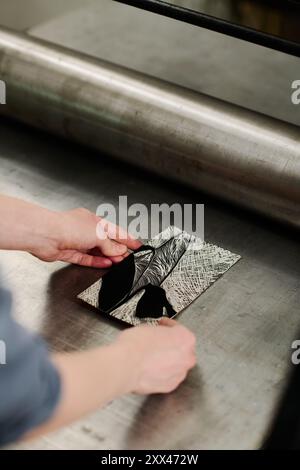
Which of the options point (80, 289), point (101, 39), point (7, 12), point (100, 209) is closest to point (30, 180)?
point (100, 209)

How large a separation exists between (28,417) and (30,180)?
2.53ft

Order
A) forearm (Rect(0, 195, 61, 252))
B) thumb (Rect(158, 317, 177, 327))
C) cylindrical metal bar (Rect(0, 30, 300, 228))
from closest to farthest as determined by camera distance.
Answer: thumb (Rect(158, 317, 177, 327))
forearm (Rect(0, 195, 61, 252))
cylindrical metal bar (Rect(0, 30, 300, 228))

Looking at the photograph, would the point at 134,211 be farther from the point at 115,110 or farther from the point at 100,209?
the point at 115,110

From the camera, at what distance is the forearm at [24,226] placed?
1158mm

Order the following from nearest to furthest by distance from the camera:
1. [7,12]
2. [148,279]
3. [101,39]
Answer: [148,279] < [101,39] < [7,12]

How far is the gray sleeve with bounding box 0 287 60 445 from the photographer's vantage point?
2.45 feet

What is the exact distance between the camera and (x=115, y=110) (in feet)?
4.69

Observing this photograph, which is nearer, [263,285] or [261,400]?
[261,400]

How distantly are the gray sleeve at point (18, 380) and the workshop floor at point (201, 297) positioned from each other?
0.15 metres

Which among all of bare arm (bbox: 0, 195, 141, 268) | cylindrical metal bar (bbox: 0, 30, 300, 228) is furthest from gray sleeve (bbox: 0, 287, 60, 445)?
cylindrical metal bar (bbox: 0, 30, 300, 228)

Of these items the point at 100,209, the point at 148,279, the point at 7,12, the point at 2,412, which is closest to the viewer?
the point at 2,412

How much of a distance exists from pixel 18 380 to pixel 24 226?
458 mm

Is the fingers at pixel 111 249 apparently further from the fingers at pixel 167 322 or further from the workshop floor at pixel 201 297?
the fingers at pixel 167 322

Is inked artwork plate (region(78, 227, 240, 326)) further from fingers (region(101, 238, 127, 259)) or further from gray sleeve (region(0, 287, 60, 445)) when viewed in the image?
gray sleeve (region(0, 287, 60, 445))
